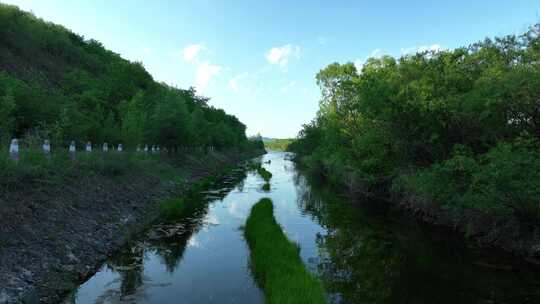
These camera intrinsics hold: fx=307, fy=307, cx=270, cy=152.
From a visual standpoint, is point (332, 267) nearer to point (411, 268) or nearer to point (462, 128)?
point (411, 268)

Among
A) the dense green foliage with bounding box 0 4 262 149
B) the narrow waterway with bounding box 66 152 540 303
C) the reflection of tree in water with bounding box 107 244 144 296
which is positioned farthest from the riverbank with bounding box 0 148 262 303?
the dense green foliage with bounding box 0 4 262 149

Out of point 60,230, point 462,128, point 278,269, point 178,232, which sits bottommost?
point 178,232

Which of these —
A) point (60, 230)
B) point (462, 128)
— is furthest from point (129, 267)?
point (462, 128)

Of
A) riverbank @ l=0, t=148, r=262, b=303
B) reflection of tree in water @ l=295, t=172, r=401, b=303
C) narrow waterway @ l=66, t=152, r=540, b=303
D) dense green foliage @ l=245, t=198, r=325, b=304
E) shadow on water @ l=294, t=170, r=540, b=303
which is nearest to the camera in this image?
riverbank @ l=0, t=148, r=262, b=303

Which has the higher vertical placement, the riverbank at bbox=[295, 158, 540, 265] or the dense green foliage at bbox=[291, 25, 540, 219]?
the dense green foliage at bbox=[291, 25, 540, 219]

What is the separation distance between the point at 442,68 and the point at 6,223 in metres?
30.5

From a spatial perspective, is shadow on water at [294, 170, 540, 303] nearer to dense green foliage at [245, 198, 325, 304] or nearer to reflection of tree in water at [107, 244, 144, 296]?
dense green foliage at [245, 198, 325, 304]

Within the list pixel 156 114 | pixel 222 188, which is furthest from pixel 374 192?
pixel 156 114

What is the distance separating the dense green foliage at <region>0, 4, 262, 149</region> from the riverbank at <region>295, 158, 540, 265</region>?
2999cm

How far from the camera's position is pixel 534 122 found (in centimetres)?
1991

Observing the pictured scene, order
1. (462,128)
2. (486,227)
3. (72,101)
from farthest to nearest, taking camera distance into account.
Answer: (72,101)
(462,128)
(486,227)

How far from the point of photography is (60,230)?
47.4 ft

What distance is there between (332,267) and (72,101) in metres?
41.2

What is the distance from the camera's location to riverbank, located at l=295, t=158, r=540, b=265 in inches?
668
